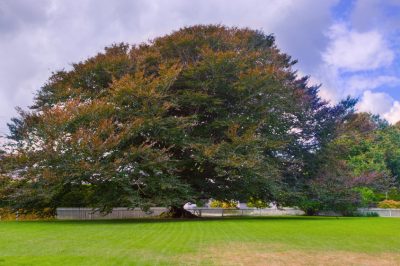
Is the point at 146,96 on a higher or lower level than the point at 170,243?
higher

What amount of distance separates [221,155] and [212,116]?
475 cm

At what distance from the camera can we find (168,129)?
24531 millimetres

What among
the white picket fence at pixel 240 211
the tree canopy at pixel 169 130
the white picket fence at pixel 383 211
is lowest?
the white picket fence at pixel 383 211

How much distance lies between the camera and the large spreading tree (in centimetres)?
2248

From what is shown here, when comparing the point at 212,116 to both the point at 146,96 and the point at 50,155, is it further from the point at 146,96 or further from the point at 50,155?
the point at 50,155

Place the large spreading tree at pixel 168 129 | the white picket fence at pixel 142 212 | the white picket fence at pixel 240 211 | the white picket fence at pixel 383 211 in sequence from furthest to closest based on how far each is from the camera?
the white picket fence at pixel 240 211 → the white picket fence at pixel 383 211 → the white picket fence at pixel 142 212 → the large spreading tree at pixel 168 129

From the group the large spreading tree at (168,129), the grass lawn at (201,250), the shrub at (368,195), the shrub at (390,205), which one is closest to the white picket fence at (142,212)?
the large spreading tree at (168,129)

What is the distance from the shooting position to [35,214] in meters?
28.6

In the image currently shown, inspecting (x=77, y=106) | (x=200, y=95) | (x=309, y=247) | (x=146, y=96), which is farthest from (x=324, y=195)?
(x=309, y=247)

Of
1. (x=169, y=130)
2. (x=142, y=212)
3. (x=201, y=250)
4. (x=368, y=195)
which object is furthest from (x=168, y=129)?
(x=368, y=195)

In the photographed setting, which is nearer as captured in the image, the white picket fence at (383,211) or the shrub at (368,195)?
the white picket fence at (383,211)

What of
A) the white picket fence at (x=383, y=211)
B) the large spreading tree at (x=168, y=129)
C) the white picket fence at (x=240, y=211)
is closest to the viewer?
the large spreading tree at (x=168, y=129)

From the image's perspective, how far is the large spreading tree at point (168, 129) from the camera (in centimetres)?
2248

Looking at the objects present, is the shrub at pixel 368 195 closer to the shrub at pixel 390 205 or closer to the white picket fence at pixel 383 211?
the white picket fence at pixel 383 211
